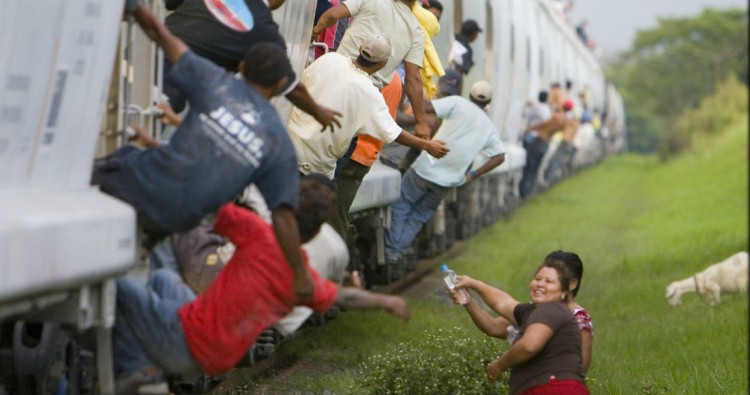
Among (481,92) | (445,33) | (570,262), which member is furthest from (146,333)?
(445,33)

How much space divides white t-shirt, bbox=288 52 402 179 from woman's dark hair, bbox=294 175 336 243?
9.67 ft

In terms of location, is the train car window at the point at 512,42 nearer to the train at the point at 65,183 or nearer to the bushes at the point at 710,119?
the train at the point at 65,183

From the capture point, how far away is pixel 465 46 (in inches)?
609

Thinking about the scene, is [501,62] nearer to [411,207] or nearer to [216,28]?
[411,207]

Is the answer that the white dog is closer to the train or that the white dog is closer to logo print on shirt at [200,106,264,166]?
the train

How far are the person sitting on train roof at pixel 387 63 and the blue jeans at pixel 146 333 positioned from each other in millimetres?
3968

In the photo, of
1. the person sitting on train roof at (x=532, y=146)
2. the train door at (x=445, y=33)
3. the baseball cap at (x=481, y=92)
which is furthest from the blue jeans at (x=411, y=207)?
the person sitting on train roof at (x=532, y=146)

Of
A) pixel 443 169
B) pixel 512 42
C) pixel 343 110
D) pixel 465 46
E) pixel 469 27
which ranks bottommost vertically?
pixel 512 42

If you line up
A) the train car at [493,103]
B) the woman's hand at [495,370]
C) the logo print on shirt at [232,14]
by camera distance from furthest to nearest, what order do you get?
1. the train car at [493,103]
2. the logo print on shirt at [232,14]
3. the woman's hand at [495,370]

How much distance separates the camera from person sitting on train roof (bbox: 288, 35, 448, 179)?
8867 mm

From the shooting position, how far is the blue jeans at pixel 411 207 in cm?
1304

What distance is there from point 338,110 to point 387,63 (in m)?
1.52

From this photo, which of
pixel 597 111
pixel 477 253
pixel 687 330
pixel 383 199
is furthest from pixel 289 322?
pixel 597 111

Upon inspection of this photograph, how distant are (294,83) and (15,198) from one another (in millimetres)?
1474
